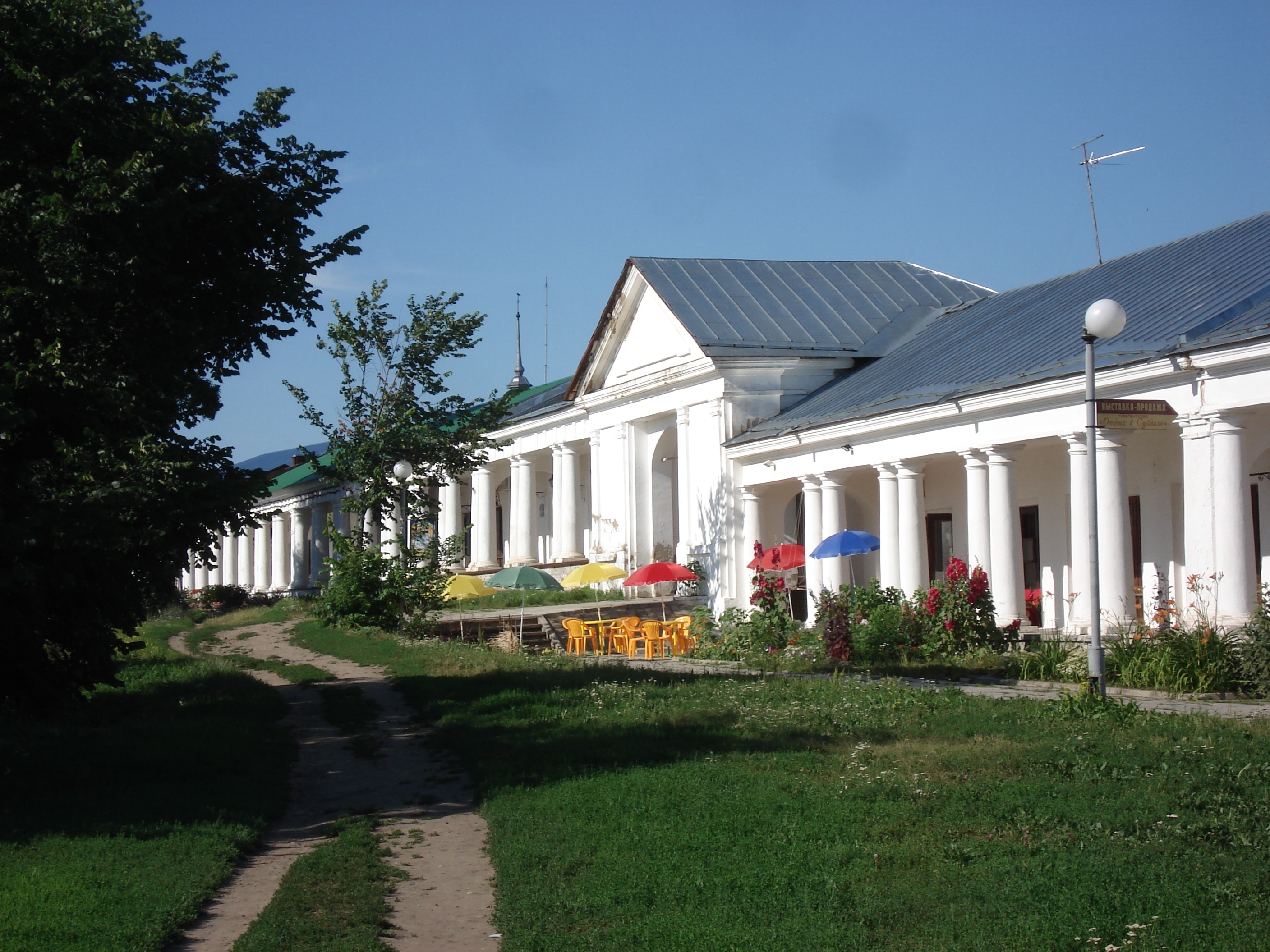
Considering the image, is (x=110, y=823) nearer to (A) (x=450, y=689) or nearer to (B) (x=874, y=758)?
(B) (x=874, y=758)

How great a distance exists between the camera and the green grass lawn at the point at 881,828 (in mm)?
5660

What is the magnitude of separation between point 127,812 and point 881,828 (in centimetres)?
531

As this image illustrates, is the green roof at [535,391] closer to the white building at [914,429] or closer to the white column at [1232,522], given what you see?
the white building at [914,429]

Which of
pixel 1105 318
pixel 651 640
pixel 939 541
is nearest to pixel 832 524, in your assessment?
pixel 939 541

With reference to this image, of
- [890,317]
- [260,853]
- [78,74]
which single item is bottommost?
[260,853]

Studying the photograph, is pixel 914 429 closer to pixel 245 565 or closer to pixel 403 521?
pixel 403 521

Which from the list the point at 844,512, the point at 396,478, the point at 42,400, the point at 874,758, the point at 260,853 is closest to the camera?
the point at 260,853

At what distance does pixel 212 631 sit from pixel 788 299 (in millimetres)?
18455

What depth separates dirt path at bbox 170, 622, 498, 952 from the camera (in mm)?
6312

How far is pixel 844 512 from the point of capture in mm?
25234

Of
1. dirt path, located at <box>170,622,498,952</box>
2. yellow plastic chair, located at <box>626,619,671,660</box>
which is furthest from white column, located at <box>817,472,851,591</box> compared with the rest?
dirt path, located at <box>170,622,498,952</box>

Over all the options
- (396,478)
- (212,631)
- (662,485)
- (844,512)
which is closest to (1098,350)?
(844,512)

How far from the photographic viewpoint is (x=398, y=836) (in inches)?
332

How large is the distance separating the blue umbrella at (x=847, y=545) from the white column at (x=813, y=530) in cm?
313
